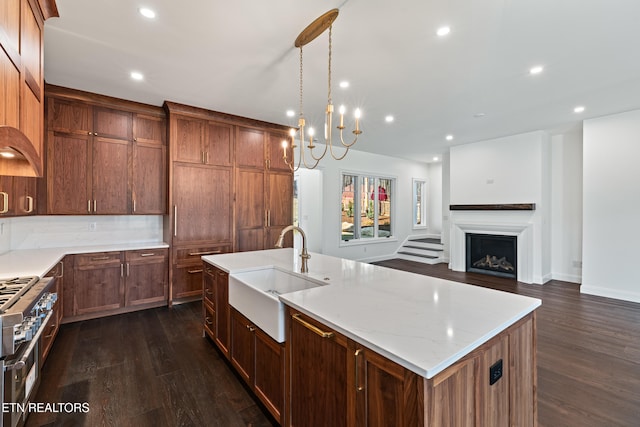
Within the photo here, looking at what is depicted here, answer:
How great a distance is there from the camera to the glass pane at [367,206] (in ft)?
23.7

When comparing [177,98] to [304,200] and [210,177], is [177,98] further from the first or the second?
[304,200]

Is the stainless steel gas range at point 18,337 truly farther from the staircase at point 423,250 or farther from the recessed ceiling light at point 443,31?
the staircase at point 423,250

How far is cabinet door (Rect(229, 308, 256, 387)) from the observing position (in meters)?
1.99

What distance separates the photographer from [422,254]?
729 cm

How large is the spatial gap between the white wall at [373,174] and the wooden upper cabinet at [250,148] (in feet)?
6.33

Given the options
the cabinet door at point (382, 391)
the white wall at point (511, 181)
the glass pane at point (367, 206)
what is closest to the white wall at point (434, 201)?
the glass pane at point (367, 206)

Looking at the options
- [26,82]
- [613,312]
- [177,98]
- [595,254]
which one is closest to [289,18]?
[26,82]

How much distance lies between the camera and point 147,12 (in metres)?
2.07

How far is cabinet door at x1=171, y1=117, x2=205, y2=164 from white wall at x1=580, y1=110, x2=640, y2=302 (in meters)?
5.98

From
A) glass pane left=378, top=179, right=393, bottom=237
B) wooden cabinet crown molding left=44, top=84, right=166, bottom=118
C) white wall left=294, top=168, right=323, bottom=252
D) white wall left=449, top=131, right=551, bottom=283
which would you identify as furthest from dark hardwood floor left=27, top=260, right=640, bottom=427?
glass pane left=378, top=179, right=393, bottom=237

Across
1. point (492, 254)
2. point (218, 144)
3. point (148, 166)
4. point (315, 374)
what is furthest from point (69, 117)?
point (492, 254)

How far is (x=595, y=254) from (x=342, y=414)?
17.5 ft

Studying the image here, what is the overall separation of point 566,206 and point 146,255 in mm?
7073

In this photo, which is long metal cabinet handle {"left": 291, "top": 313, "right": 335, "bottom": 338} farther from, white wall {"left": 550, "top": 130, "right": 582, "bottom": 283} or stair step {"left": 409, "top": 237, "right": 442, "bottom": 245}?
stair step {"left": 409, "top": 237, "right": 442, "bottom": 245}
